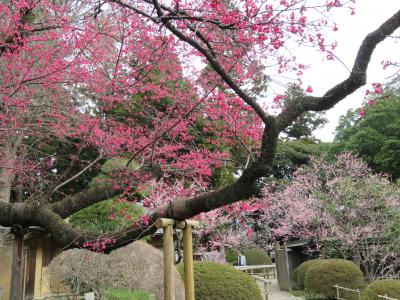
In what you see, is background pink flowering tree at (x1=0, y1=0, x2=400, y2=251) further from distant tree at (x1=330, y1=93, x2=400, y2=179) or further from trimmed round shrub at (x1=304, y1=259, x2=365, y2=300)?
distant tree at (x1=330, y1=93, x2=400, y2=179)

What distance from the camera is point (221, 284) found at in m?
8.77

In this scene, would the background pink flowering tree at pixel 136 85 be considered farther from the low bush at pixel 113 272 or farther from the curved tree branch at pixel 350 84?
the low bush at pixel 113 272

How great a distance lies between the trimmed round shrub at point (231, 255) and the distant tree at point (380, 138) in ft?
30.1

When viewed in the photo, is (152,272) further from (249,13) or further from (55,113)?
(249,13)

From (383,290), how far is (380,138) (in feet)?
52.0

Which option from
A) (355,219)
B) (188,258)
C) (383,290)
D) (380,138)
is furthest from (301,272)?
(188,258)

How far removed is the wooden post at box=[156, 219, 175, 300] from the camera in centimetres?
443

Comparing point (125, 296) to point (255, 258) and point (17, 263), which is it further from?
point (255, 258)

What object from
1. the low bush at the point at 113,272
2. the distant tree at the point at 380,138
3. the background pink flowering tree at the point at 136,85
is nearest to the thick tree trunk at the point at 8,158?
the background pink flowering tree at the point at 136,85

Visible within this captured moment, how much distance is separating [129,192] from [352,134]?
2280 cm

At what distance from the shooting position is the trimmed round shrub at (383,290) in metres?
9.86

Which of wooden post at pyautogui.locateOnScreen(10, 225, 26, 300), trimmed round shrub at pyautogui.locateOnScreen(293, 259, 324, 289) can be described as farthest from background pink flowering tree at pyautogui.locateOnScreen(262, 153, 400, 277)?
wooden post at pyautogui.locateOnScreen(10, 225, 26, 300)

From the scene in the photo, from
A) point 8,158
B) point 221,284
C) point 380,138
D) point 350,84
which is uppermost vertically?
point 380,138

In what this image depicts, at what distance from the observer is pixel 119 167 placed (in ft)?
22.1
